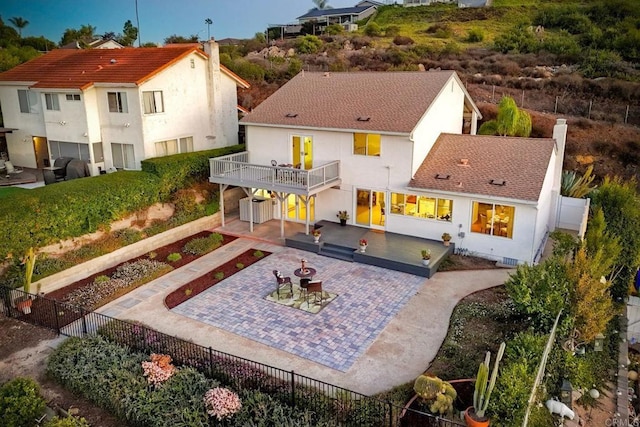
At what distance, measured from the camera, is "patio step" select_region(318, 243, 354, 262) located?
64.3 ft

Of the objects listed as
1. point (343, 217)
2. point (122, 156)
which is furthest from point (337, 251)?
point (122, 156)

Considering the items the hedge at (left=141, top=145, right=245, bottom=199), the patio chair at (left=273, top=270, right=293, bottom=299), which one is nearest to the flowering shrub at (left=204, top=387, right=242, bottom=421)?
the patio chair at (left=273, top=270, right=293, bottom=299)

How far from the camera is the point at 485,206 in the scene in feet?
63.1

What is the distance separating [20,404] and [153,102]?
17.5m

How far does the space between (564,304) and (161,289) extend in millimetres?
13489

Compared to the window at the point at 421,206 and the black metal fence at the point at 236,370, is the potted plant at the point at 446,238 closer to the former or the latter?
the window at the point at 421,206

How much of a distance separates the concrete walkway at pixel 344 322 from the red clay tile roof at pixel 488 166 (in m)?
3.48

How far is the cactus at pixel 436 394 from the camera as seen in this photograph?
9.78 meters

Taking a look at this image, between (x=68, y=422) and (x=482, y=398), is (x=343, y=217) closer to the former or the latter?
(x=482, y=398)

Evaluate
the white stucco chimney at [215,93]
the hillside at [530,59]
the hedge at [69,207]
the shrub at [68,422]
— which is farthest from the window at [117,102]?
the shrub at [68,422]

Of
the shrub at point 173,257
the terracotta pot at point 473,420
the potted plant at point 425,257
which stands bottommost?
the terracotta pot at point 473,420

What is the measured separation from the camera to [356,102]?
23047 millimetres

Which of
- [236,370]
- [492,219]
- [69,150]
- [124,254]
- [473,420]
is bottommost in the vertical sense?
[236,370]

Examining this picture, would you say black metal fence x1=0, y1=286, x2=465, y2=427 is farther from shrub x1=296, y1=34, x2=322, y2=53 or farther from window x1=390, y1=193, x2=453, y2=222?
shrub x1=296, y1=34, x2=322, y2=53
